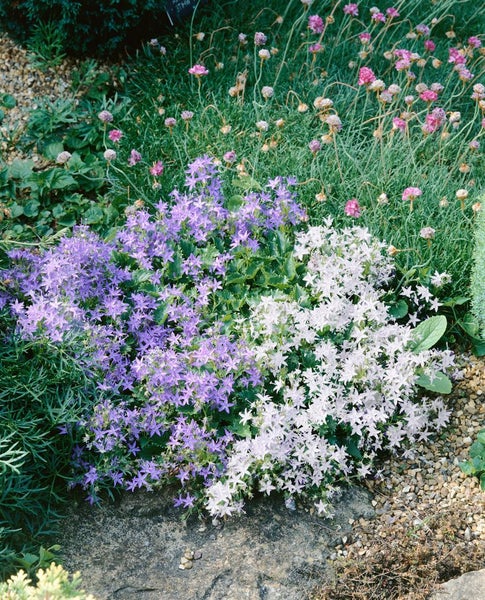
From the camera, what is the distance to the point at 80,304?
11.5 ft

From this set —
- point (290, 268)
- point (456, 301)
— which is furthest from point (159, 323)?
point (456, 301)

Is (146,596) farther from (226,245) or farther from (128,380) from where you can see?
(226,245)

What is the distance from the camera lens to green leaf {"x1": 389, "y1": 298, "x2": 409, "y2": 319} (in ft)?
12.3

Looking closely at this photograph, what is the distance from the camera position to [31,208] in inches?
171

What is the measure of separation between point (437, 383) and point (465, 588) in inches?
36.1

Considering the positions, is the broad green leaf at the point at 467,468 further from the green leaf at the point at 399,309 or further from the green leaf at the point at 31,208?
the green leaf at the point at 31,208

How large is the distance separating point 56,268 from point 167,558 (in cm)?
132

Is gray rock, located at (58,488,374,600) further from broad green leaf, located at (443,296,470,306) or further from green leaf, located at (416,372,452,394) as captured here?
broad green leaf, located at (443,296,470,306)

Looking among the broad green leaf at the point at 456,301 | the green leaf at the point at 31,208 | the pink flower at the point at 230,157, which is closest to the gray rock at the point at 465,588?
the broad green leaf at the point at 456,301

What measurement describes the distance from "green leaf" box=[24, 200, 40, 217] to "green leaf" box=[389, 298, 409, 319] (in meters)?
2.02

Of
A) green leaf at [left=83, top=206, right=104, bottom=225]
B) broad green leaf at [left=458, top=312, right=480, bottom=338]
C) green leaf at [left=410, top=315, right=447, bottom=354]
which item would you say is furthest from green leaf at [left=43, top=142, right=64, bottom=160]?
broad green leaf at [left=458, top=312, right=480, bottom=338]

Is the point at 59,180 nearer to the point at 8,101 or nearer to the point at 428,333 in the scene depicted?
the point at 8,101

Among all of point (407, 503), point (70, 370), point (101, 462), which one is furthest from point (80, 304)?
point (407, 503)

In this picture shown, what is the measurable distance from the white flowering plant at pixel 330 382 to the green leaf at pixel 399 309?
134mm
